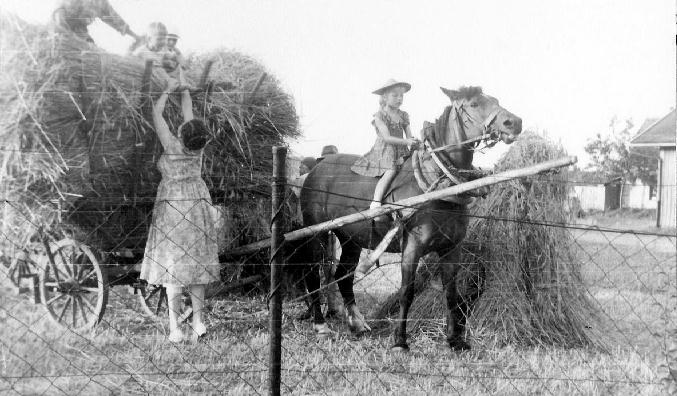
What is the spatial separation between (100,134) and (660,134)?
19523mm

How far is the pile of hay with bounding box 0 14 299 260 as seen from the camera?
455 centimetres

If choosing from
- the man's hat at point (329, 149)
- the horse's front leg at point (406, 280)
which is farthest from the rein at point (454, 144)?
the man's hat at point (329, 149)

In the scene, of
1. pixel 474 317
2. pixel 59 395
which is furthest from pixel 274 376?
pixel 474 317

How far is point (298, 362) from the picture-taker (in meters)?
4.77

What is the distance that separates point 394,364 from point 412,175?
178 centimetres

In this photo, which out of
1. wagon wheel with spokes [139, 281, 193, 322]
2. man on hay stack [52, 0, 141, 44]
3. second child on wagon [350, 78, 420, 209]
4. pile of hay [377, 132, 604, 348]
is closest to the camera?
man on hay stack [52, 0, 141, 44]

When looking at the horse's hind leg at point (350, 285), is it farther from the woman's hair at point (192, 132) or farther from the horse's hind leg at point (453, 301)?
the woman's hair at point (192, 132)

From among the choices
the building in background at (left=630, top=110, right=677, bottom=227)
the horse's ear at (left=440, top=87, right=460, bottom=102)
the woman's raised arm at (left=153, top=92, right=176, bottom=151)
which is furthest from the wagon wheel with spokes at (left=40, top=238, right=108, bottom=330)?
the building in background at (left=630, top=110, right=677, bottom=227)

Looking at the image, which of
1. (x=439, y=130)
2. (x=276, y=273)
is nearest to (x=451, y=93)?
(x=439, y=130)

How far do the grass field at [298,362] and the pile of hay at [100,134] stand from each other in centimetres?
87

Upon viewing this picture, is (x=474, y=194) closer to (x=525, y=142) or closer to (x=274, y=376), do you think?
(x=525, y=142)

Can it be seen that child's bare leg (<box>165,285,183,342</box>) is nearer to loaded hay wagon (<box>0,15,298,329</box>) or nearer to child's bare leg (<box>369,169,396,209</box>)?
loaded hay wagon (<box>0,15,298,329</box>)

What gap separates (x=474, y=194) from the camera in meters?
4.97

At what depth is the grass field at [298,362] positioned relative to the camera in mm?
4020
